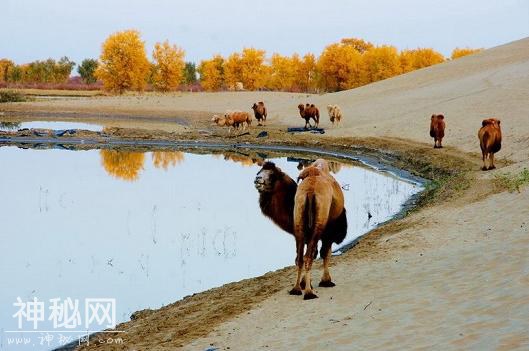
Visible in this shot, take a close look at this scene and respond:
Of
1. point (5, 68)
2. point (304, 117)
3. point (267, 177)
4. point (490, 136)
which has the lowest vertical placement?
point (267, 177)

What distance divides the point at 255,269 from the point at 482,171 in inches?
441

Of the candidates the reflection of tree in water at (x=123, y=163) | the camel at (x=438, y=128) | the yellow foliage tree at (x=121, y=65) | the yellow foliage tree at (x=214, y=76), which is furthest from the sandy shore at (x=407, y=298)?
the yellow foliage tree at (x=214, y=76)

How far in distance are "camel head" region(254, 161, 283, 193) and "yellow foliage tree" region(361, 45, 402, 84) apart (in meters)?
91.4

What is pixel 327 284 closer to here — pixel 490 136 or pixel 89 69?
pixel 490 136

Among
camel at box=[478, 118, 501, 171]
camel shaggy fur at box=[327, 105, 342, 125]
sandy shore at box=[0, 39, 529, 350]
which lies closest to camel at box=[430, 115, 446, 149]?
sandy shore at box=[0, 39, 529, 350]

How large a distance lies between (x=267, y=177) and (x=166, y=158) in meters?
22.2

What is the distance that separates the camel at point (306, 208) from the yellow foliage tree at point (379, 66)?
91.4 metres

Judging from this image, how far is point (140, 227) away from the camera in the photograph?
16.4 meters

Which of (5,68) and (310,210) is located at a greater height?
(5,68)

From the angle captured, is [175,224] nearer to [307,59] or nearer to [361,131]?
[361,131]

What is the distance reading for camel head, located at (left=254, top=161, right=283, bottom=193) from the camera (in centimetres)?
939

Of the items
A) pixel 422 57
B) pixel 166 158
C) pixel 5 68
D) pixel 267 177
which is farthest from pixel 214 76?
pixel 267 177

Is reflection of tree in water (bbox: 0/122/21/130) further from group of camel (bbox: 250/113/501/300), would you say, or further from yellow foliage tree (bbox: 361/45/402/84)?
yellow foliage tree (bbox: 361/45/402/84)

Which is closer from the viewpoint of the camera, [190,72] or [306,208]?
[306,208]
